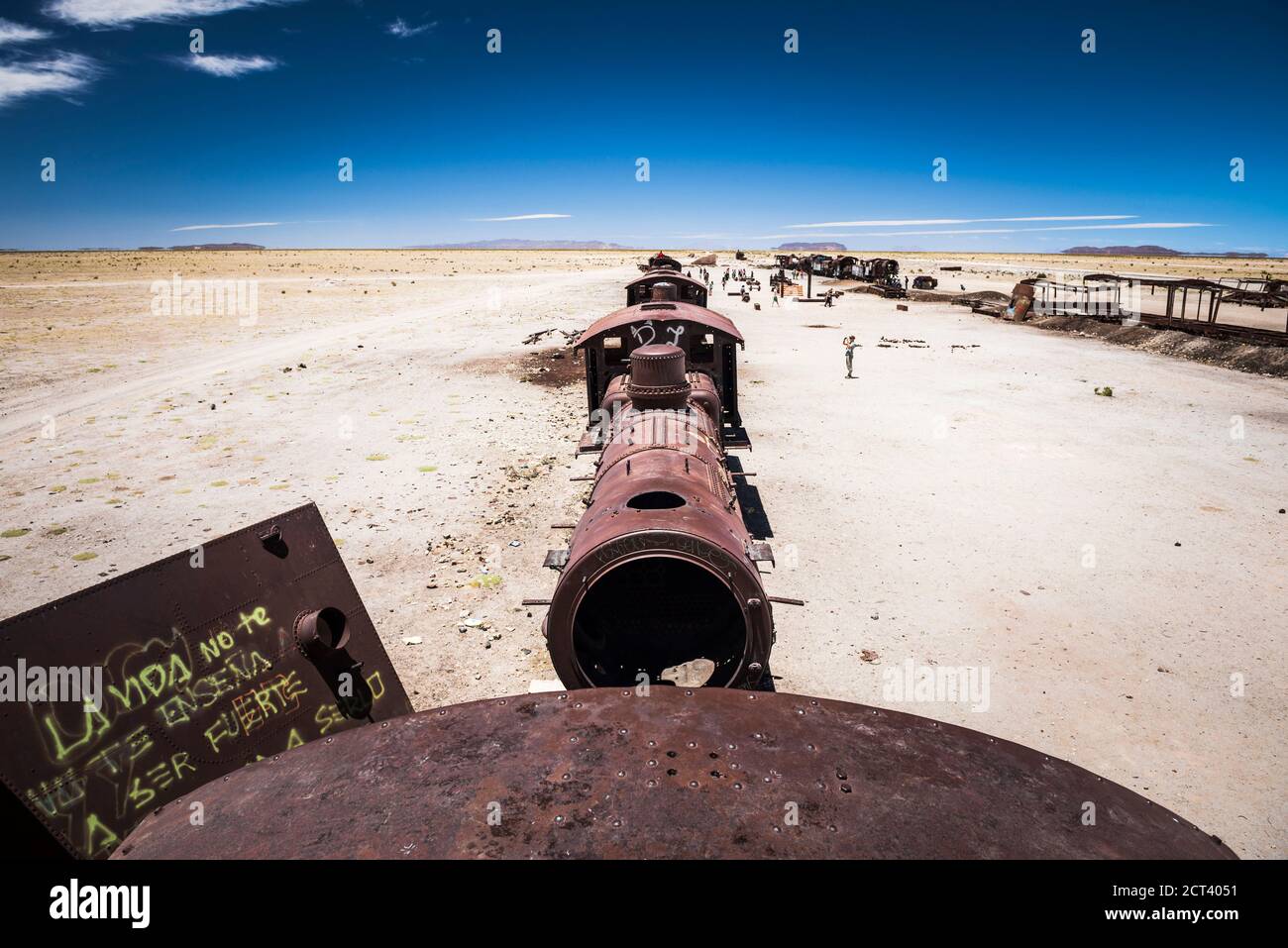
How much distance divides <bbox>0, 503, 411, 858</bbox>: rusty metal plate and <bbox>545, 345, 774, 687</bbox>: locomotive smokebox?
2.17 m

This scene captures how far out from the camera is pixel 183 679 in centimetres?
481

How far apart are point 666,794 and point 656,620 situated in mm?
4133

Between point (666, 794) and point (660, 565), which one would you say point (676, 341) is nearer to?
point (660, 565)

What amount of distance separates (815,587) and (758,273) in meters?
75.8

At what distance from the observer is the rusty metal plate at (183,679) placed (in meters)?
3.98

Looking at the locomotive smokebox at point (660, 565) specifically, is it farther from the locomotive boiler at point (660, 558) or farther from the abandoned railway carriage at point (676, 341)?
the abandoned railway carriage at point (676, 341)

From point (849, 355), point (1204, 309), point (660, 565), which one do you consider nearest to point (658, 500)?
point (660, 565)

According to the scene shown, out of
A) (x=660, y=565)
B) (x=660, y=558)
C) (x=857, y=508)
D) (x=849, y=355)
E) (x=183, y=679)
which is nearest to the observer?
(x=183, y=679)

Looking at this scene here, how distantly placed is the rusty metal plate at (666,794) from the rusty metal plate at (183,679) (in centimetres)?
104

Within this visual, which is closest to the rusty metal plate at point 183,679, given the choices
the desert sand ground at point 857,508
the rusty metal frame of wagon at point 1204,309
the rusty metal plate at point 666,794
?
the rusty metal plate at point 666,794
